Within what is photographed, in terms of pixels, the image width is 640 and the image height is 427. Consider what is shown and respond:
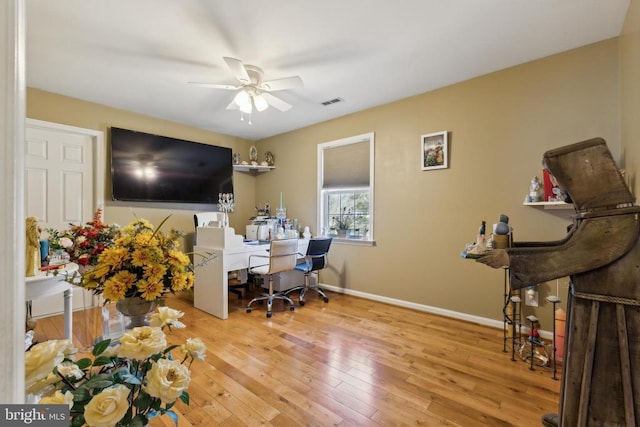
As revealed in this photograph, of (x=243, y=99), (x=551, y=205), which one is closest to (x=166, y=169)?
(x=243, y=99)

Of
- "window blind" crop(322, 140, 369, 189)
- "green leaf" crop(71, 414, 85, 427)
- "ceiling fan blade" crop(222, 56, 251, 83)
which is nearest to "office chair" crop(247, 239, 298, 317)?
"window blind" crop(322, 140, 369, 189)

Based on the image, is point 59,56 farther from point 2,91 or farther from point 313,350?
point 313,350

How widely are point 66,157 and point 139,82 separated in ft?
4.54

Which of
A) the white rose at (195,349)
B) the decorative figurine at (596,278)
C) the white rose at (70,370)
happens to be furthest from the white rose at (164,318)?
the decorative figurine at (596,278)

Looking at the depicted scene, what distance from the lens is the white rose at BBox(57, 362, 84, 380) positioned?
55cm

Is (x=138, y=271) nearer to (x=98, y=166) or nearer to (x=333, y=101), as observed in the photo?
(x=333, y=101)

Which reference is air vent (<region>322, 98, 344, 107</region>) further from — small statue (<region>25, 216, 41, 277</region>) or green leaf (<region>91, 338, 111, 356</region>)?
green leaf (<region>91, 338, 111, 356</region>)

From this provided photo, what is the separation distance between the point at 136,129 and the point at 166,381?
4179 mm

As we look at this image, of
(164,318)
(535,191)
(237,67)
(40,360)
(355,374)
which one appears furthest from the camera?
(535,191)

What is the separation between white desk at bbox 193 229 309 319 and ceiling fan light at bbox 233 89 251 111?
1534mm

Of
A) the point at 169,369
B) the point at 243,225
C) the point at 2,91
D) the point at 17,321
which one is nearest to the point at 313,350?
the point at 169,369

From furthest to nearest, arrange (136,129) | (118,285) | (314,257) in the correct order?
(136,129)
(314,257)
(118,285)

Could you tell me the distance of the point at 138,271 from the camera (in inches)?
34.5

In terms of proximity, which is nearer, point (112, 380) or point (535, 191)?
point (112, 380)
